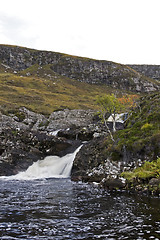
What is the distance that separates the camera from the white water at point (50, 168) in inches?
1498

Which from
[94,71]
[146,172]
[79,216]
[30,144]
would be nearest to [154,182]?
[146,172]

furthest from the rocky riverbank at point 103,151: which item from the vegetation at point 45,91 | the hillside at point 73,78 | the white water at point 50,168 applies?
the hillside at point 73,78

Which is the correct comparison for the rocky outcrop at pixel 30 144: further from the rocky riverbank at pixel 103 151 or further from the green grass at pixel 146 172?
the green grass at pixel 146 172

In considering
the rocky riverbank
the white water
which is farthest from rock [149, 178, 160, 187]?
the white water

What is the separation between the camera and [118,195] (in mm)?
21453

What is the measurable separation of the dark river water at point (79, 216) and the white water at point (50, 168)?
652 inches

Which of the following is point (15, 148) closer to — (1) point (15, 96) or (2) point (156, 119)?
(2) point (156, 119)

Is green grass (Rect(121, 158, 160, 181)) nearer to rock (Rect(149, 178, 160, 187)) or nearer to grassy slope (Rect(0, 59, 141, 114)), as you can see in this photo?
rock (Rect(149, 178, 160, 187))

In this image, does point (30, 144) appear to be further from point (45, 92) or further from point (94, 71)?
point (94, 71)

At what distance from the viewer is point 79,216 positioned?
48.5 feet

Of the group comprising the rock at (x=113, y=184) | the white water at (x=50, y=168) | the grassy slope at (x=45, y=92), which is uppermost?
the grassy slope at (x=45, y=92)

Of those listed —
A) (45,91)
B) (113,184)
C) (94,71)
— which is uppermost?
(94,71)

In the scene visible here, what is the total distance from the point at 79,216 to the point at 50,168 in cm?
2732

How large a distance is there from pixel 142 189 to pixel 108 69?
A: 175 m
